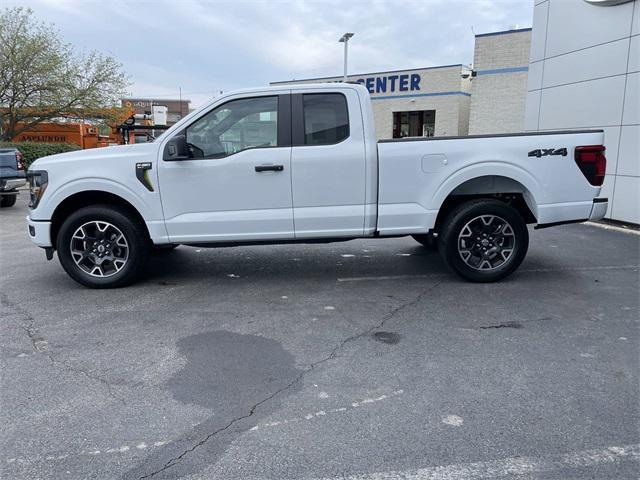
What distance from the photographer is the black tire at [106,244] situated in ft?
17.5

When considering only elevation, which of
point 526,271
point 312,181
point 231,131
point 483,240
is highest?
point 231,131

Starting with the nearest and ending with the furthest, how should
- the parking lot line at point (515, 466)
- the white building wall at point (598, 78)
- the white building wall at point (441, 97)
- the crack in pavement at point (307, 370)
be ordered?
1. the parking lot line at point (515, 466)
2. the crack in pavement at point (307, 370)
3. the white building wall at point (598, 78)
4. the white building wall at point (441, 97)

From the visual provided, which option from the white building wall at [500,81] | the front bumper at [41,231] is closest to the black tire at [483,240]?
the front bumper at [41,231]

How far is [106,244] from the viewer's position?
214 inches

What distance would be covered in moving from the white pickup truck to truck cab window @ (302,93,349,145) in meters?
0.01

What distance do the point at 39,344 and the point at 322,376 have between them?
2414 mm

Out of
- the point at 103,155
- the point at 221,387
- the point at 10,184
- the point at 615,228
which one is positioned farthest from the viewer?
the point at 10,184

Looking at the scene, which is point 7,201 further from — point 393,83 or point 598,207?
point 393,83

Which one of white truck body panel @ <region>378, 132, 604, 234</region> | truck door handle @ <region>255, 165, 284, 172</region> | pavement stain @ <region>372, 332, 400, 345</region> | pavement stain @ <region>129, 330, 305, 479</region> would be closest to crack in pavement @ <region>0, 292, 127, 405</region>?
pavement stain @ <region>129, 330, 305, 479</region>

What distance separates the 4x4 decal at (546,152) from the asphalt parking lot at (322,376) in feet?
4.85

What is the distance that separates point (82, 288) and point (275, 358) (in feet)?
9.86

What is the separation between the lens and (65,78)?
2294cm

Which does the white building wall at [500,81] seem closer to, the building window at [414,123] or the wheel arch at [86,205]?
the building window at [414,123]

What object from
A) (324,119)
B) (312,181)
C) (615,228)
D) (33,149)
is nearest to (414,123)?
(33,149)
